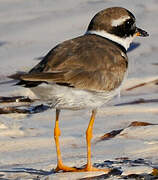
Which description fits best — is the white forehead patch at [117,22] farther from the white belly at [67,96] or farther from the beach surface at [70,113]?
the beach surface at [70,113]

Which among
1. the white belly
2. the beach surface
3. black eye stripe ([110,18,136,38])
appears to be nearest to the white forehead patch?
black eye stripe ([110,18,136,38])

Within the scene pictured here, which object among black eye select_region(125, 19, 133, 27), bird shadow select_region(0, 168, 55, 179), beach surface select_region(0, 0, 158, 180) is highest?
black eye select_region(125, 19, 133, 27)

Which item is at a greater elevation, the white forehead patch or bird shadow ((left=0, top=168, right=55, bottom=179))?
the white forehead patch

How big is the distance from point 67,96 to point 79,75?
0.21 metres

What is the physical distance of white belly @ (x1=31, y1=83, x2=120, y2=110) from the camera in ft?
16.6

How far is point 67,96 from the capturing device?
16.7ft

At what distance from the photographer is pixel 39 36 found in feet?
30.9

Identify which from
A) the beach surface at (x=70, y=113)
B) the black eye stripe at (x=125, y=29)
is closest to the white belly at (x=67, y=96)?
→ the beach surface at (x=70, y=113)

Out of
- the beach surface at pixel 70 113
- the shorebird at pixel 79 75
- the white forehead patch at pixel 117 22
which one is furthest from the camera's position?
the white forehead patch at pixel 117 22

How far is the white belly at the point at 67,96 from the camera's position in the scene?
505 cm

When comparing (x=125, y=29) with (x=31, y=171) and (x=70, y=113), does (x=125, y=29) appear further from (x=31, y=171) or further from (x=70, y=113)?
(x=31, y=171)

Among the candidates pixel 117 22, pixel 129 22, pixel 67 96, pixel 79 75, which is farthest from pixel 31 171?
pixel 129 22

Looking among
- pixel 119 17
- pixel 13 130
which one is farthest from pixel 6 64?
pixel 119 17

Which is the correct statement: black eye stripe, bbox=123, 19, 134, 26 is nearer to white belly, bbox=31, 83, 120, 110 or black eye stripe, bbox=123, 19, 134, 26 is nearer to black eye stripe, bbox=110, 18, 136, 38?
black eye stripe, bbox=110, 18, 136, 38
